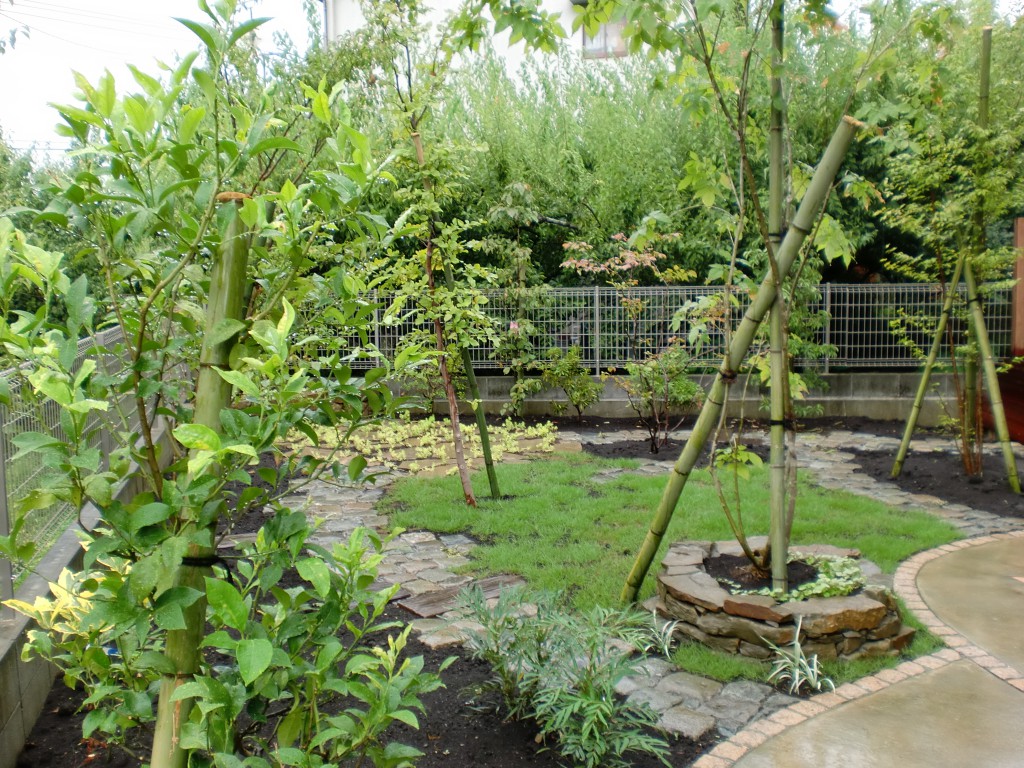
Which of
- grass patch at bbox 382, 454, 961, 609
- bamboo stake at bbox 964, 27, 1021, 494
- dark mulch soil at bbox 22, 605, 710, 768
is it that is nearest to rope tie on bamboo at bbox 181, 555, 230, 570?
dark mulch soil at bbox 22, 605, 710, 768

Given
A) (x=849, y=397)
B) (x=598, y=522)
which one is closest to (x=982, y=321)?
(x=598, y=522)

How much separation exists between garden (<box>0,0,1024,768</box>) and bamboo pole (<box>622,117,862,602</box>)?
0.06 feet

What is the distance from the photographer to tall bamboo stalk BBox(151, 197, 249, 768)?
1.76m

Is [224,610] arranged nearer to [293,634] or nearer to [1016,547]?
[293,634]

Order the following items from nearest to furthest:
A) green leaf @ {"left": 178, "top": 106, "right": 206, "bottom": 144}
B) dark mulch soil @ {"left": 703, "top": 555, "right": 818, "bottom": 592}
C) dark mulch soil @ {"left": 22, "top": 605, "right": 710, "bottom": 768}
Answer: green leaf @ {"left": 178, "top": 106, "right": 206, "bottom": 144}, dark mulch soil @ {"left": 22, "top": 605, "right": 710, "bottom": 768}, dark mulch soil @ {"left": 703, "top": 555, "right": 818, "bottom": 592}

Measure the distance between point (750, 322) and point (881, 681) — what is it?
1.73 metres

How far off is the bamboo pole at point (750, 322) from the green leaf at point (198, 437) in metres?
2.96

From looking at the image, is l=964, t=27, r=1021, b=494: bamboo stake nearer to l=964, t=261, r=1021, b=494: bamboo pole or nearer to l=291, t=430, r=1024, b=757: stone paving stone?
l=964, t=261, r=1021, b=494: bamboo pole

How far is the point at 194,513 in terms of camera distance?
1.72m

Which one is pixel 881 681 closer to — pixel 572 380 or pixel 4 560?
pixel 4 560

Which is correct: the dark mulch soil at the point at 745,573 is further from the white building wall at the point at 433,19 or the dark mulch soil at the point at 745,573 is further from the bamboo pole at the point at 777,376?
the white building wall at the point at 433,19

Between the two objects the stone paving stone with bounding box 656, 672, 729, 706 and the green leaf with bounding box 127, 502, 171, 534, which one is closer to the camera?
the green leaf with bounding box 127, 502, 171, 534

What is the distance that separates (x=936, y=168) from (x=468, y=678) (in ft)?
19.4

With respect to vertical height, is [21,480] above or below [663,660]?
above
